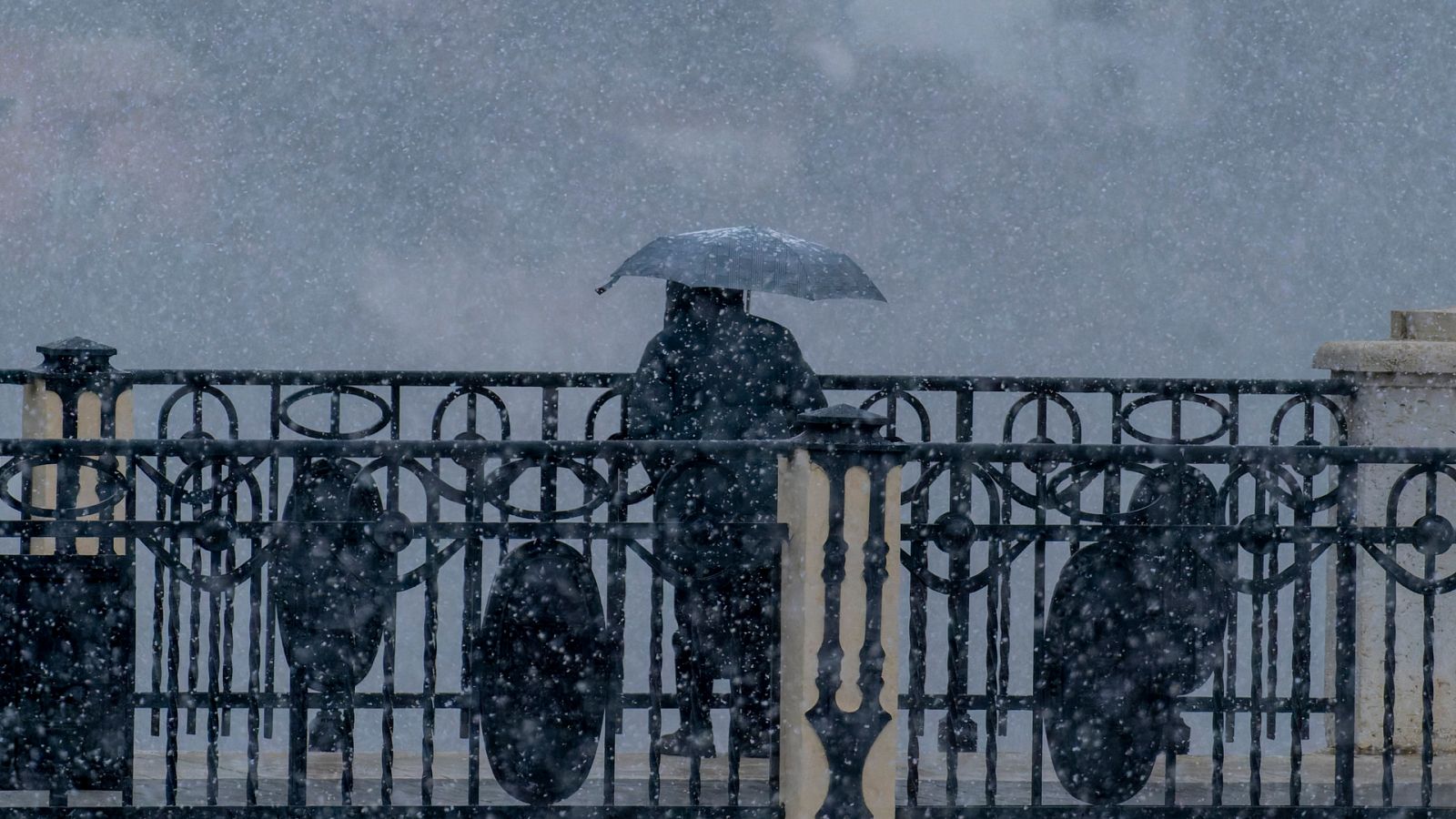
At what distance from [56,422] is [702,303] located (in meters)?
3.81

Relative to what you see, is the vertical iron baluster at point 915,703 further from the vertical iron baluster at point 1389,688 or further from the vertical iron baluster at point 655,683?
the vertical iron baluster at point 1389,688

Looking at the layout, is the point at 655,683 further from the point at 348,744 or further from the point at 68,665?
the point at 68,665

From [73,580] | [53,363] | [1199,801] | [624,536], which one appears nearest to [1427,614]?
[1199,801]

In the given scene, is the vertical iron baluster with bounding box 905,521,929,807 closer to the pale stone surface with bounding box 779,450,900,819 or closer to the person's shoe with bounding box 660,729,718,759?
the pale stone surface with bounding box 779,450,900,819

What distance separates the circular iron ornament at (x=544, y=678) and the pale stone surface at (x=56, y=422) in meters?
3.64

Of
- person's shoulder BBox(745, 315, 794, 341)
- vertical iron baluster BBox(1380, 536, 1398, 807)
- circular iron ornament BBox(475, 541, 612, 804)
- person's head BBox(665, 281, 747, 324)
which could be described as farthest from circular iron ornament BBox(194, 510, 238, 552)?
vertical iron baluster BBox(1380, 536, 1398, 807)

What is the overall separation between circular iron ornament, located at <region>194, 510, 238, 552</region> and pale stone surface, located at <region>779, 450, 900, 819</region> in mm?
1932

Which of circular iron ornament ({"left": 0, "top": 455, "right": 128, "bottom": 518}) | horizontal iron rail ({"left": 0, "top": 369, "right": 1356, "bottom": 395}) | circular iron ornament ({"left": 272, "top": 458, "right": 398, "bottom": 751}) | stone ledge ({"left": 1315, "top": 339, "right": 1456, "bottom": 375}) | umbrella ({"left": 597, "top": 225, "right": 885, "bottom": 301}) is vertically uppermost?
umbrella ({"left": 597, "top": 225, "right": 885, "bottom": 301})

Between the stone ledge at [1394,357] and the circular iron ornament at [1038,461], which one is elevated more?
the stone ledge at [1394,357]

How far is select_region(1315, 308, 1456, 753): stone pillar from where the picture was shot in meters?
8.27

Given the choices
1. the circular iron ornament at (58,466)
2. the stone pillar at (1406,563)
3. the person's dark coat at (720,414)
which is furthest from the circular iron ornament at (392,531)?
the stone pillar at (1406,563)

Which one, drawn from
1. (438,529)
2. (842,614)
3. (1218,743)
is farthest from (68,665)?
(1218,743)

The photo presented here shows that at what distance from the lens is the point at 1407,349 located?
8383mm

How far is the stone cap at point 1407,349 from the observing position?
8297mm
